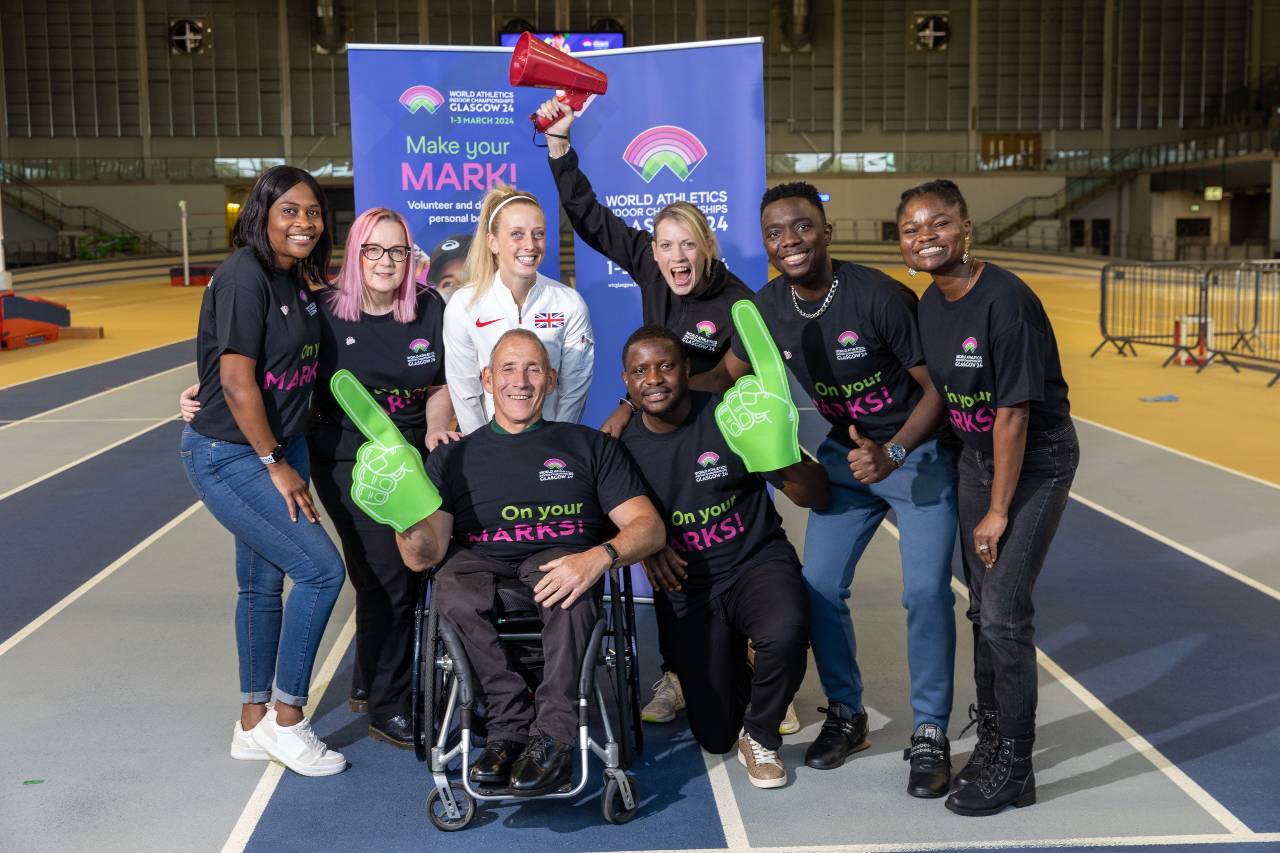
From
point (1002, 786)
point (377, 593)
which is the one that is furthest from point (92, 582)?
point (1002, 786)

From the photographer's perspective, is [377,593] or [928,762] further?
[377,593]

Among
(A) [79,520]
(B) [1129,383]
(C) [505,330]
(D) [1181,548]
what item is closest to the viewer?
(C) [505,330]

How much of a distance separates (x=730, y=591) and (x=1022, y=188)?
4132cm

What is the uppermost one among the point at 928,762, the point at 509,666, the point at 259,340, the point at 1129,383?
the point at 259,340

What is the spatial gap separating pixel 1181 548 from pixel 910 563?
11.7 ft

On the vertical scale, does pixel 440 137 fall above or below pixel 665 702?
above

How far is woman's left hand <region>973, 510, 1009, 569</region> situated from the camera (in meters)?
3.65

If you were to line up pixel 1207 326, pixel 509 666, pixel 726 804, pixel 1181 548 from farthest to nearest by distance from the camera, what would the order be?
pixel 1207 326
pixel 1181 548
pixel 726 804
pixel 509 666

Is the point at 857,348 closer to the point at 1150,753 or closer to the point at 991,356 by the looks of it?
the point at 991,356

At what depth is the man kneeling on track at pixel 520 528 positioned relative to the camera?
3.67 metres

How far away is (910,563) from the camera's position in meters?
4.04

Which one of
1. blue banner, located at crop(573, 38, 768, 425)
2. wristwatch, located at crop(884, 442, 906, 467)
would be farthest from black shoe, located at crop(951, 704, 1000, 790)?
blue banner, located at crop(573, 38, 768, 425)

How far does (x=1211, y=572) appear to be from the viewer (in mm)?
6441

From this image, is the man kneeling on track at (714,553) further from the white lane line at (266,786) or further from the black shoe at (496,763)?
the white lane line at (266,786)
